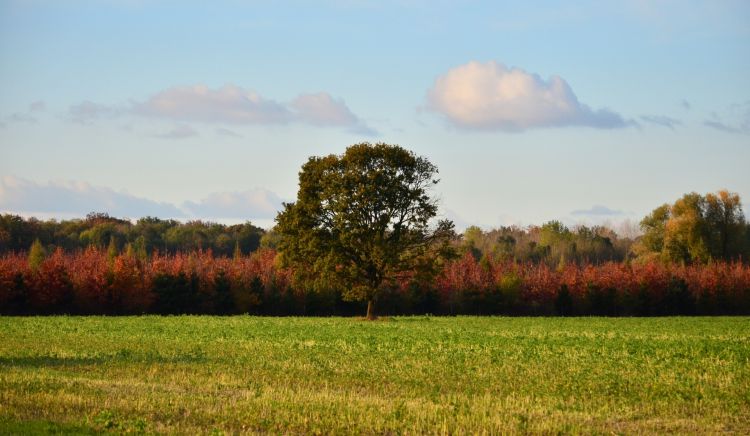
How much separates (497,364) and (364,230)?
31512 mm

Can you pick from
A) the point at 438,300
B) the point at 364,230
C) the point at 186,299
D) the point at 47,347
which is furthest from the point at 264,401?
the point at 438,300

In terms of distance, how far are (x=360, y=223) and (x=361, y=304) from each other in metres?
28.5

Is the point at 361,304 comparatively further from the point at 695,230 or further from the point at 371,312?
the point at 695,230

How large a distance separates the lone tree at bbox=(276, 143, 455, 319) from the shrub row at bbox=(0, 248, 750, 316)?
1991cm

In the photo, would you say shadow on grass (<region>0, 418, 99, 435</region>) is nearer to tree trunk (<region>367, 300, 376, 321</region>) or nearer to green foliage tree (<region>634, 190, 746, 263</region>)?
tree trunk (<region>367, 300, 376, 321</region>)

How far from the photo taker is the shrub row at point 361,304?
82938 mm

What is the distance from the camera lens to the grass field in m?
18.4

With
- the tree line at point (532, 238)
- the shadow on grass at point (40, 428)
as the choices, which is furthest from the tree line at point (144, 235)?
the shadow on grass at point (40, 428)

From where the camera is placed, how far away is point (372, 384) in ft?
82.0

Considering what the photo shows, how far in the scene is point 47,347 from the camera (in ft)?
121

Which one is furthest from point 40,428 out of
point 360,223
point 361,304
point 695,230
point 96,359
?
point 695,230

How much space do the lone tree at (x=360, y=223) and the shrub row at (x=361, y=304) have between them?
784 inches

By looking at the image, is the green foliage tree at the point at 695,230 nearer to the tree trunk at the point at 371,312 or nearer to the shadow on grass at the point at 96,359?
the tree trunk at the point at 371,312

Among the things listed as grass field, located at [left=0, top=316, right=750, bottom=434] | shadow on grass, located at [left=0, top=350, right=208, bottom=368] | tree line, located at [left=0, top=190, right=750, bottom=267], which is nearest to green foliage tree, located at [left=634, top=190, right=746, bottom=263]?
tree line, located at [left=0, top=190, right=750, bottom=267]
